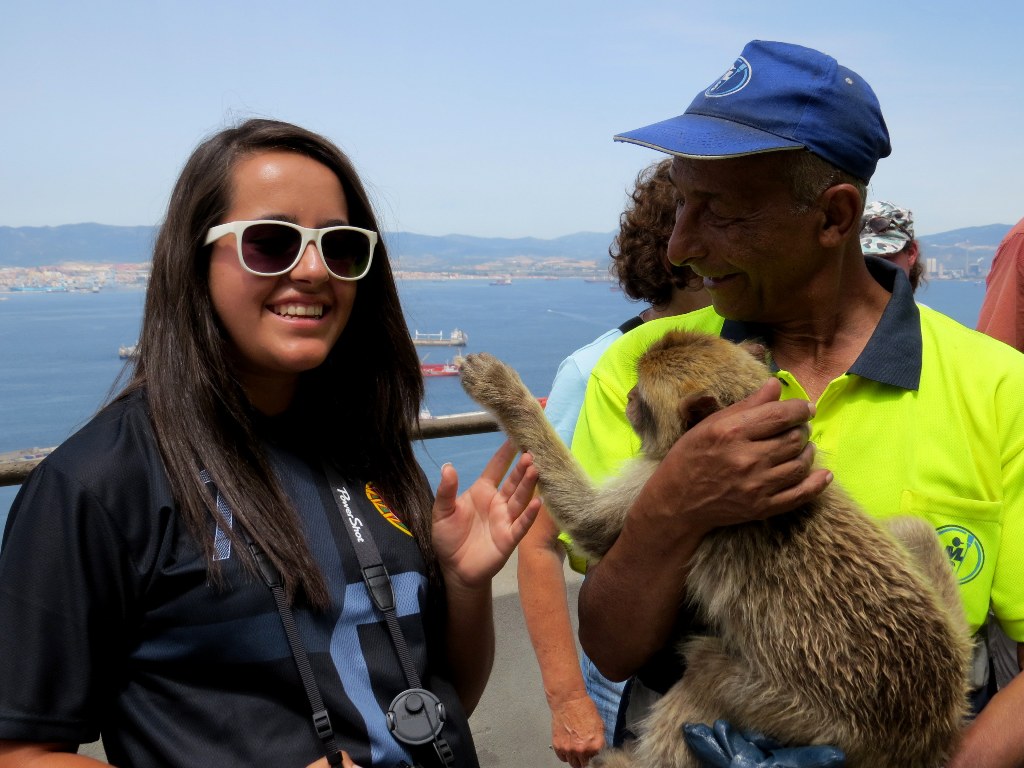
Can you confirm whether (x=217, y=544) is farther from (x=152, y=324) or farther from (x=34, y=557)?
(x=152, y=324)

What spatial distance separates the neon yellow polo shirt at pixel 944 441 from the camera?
1898mm

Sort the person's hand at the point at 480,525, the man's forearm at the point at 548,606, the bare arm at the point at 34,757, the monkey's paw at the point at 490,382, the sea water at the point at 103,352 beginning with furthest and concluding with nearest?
1. the sea water at the point at 103,352
2. the man's forearm at the point at 548,606
3. the monkey's paw at the point at 490,382
4. the person's hand at the point at 480,525
5. the bare arm at the point at 34,757

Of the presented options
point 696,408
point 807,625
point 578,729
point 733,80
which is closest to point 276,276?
point 696,408

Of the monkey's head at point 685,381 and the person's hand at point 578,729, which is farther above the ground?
the monkey's head at point 685,381

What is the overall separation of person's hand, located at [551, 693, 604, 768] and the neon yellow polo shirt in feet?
4.36

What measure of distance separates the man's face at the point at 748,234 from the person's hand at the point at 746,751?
108 centimetres

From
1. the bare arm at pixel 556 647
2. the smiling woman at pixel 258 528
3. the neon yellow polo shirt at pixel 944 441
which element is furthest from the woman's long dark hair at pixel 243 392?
the neon yellow polo shirt at pixel 944 441

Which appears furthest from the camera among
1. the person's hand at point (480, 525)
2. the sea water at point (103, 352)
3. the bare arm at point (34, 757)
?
the sea water at point (103, 352)

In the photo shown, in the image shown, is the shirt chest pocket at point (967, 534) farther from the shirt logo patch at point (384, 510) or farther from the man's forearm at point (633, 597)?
the shirt logo patch at point (384, 510)

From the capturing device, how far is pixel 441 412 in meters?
4.33

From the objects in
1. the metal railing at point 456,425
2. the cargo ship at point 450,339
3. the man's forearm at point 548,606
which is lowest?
the man's forearm at point 548,606

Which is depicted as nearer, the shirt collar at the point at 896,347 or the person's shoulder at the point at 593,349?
the shirt collar at the point at 896,347

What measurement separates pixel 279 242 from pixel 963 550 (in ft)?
5.92

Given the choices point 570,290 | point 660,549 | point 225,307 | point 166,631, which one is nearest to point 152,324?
point 225,307
